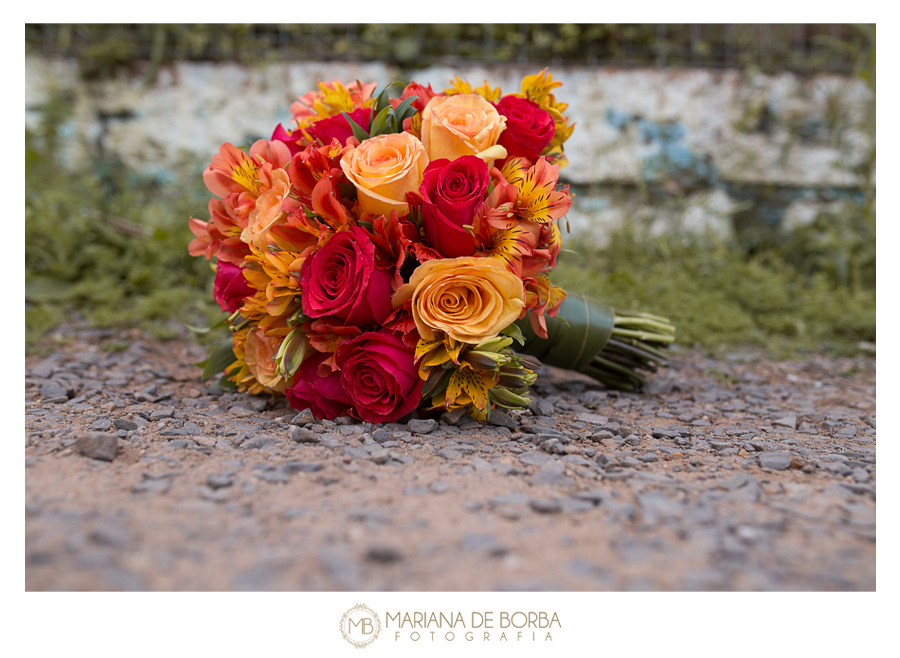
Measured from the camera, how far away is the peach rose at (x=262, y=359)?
179 cm

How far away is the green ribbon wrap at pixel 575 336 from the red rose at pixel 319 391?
27.0 inches

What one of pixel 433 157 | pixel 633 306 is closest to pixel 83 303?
pixel 433 157

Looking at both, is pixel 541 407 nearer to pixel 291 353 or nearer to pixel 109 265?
pixel 291 353

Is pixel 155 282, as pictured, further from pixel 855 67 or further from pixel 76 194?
pixel 855 67

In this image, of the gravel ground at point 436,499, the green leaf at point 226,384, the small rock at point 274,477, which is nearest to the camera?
the gravel ground at point 436,499

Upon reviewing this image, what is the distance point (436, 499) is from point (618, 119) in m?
4.29

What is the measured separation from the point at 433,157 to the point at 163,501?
1.10m

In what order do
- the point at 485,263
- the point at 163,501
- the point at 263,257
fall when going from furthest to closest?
the point at 263,257 < the point at 485,263 < the point at 163,501

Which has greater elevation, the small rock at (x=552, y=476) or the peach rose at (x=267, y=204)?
the peach rose at (x=267, y=204)

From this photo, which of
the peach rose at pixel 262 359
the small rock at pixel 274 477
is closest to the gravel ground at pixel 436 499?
the small rock at pixel 274 477

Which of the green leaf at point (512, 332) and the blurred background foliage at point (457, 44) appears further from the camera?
the blurred background foliage at point (457, 44)

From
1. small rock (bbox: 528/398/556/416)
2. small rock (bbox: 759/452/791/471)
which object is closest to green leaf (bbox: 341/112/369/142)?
A: small rock (bbox: 528/398/556/416)

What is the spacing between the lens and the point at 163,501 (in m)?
1.16

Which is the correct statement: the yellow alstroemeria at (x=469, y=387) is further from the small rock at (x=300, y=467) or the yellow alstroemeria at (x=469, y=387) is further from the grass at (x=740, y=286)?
the grass at (x=740, y=286)
